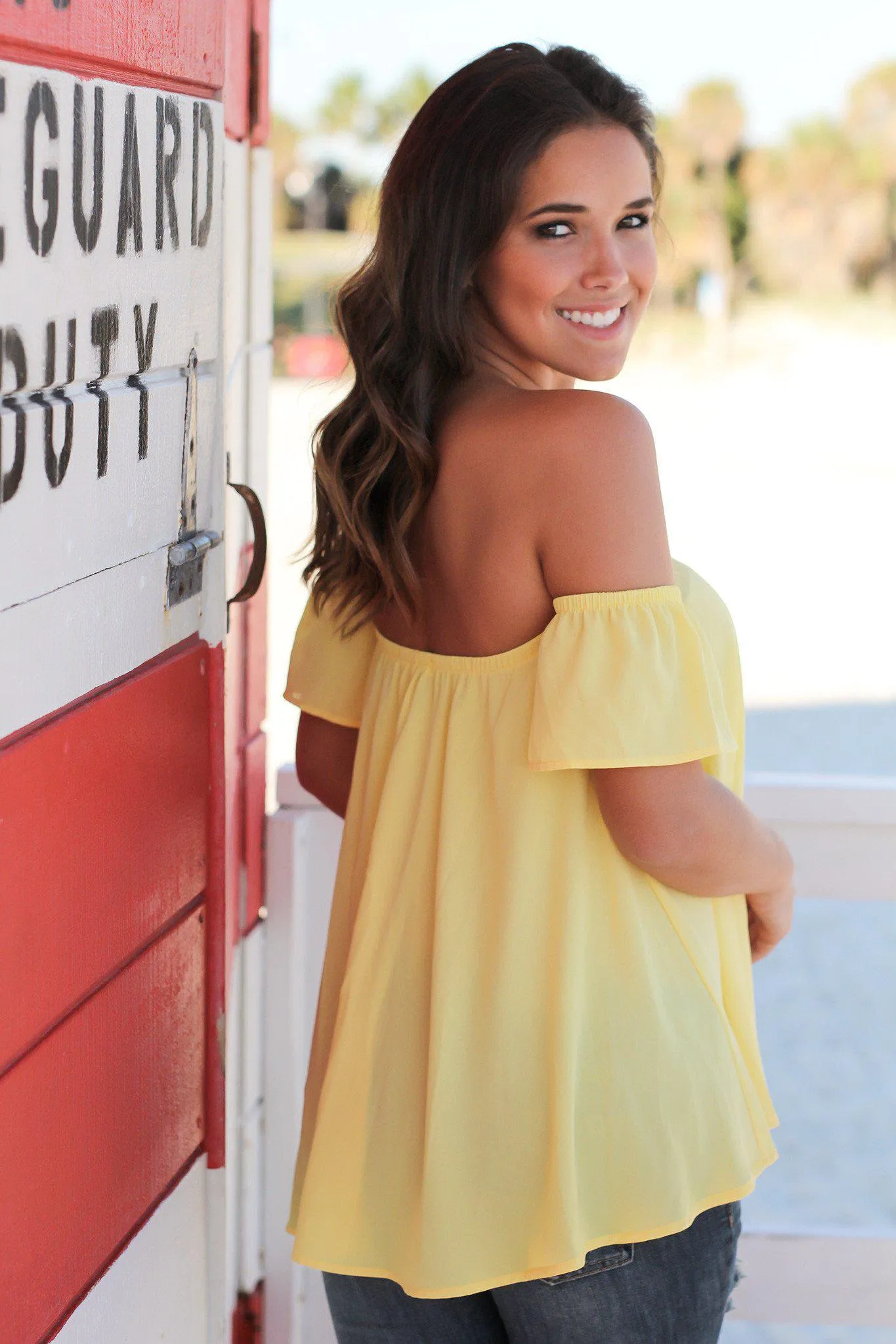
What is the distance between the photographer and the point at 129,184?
4.07 feet

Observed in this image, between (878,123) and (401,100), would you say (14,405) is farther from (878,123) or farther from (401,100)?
(401,100)

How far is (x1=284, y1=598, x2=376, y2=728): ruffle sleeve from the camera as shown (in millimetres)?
1611

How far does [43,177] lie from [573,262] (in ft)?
1.67

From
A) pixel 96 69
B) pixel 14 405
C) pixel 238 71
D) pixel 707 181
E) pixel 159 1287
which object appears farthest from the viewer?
pixel 707 181

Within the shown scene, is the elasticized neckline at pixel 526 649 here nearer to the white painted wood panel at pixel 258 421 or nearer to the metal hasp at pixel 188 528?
the metal hasp at pixel 188 528

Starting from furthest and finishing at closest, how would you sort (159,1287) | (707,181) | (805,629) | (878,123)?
(878,123), (707,181), (805,629), (159,1287)

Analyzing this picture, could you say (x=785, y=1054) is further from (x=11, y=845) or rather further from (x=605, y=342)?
(x=11, y=845)

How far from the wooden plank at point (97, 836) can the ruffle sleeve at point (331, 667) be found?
135 millimetres

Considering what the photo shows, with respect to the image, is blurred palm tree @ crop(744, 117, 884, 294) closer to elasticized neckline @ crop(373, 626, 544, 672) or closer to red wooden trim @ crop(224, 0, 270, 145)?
red wooden trim @ crop(224, 0, 270, 145)

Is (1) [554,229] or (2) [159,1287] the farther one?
(2) [159,1287]

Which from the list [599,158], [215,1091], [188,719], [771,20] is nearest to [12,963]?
[188,719]

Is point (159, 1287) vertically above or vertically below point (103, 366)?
below

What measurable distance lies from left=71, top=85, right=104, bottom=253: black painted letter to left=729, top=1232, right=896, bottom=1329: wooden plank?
170 centimetres

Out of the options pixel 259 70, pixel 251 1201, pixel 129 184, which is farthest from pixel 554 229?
pixel 251 1201
